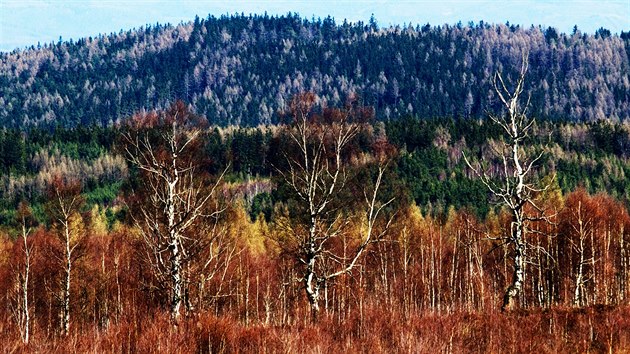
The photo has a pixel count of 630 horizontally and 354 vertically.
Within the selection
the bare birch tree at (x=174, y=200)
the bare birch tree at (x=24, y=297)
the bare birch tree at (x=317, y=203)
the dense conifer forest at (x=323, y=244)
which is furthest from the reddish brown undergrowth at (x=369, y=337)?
the bare birch tree at (x=24, y=297)

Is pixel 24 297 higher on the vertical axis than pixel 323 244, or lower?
lower

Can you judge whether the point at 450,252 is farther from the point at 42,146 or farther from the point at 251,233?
the point at 42,146

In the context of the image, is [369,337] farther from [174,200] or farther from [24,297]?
[24,297]

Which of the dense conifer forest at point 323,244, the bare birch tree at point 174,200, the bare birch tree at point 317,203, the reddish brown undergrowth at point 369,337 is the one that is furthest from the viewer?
the bare birch tree at point 317,203

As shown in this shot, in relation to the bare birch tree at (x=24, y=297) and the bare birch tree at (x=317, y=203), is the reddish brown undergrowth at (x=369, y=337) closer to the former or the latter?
the bare birch tree at (x=317, y=203)

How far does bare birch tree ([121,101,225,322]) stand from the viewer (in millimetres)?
19750

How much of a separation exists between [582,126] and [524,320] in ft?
490

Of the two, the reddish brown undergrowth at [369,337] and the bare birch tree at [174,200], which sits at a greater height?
the bare birch tree at [174,200]

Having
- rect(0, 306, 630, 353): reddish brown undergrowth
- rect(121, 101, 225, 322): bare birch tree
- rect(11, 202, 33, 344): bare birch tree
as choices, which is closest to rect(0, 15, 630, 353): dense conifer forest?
rect(0, 306, 630, 353): reddish brown undergrowth

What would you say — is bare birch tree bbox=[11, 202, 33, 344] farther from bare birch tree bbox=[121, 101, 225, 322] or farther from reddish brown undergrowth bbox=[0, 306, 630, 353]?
bare birch tree bbox=[121, 101, 225, 322]

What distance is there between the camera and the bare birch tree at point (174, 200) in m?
19.8

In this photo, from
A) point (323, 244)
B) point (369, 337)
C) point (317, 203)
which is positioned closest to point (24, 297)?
point (317, 203)

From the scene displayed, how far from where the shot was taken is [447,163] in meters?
132

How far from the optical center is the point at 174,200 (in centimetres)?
2069
